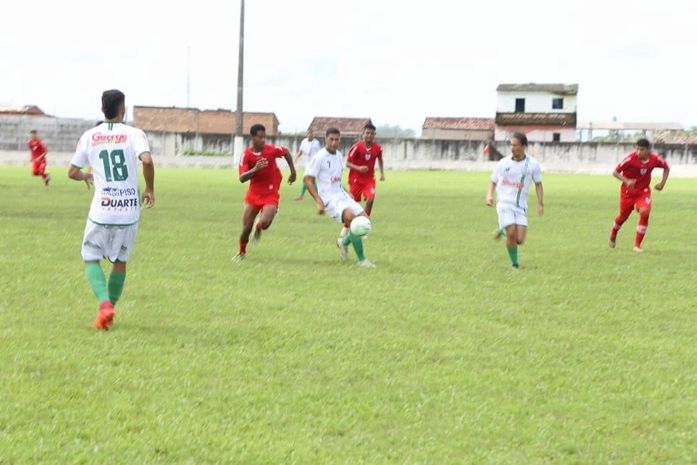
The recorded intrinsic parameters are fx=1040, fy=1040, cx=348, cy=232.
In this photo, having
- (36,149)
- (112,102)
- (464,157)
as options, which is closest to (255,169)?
(112,102)

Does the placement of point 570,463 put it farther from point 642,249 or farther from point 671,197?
point 671,197

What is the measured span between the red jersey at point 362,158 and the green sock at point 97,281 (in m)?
10.1

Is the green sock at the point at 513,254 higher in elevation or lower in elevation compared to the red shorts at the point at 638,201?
lower

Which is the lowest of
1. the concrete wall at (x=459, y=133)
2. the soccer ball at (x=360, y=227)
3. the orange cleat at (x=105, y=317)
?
the orange cleat at (x=105, y=317)

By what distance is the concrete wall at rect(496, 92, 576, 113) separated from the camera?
8675 centimetres

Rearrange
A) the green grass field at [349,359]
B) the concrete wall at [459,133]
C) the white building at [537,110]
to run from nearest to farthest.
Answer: the green grass field at [349,359] → the white building at [537,110] → the concrete wall at [459,133]

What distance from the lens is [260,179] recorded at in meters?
13.9

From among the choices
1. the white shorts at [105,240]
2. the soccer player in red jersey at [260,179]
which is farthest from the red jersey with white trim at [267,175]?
the white shorts at [105,240]

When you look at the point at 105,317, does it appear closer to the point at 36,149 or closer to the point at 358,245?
the point at 358,245

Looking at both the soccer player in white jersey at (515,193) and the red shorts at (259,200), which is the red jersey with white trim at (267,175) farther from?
the soccer player in white jersey at (515,193)

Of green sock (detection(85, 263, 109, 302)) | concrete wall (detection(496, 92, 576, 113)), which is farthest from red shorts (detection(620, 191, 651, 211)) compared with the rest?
concrete wall (detection(496, 92, 576, 113))

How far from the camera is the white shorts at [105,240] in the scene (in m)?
8.26

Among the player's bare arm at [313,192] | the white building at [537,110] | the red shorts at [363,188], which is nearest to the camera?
the player's bare arm at [313,192]

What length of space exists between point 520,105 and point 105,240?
81758 mm
